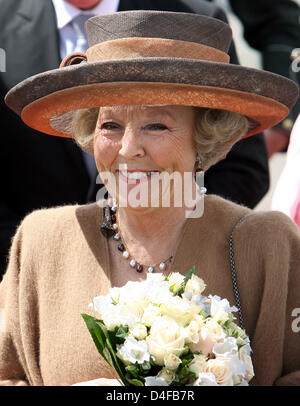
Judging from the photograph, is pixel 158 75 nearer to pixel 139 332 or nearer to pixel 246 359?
pixel 139 332

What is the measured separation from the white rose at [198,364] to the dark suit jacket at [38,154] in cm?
173

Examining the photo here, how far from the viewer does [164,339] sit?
2.49 metres

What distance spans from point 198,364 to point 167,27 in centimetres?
114

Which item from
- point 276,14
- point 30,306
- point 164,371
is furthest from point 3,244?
point 276,14

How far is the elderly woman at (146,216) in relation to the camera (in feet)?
9.45

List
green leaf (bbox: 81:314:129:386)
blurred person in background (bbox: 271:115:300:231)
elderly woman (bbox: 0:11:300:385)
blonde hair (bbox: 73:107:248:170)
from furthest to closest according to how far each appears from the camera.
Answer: blurred person in background (bbox: 271:115:300:231) → blonde hair (bbox: 73:107:248:170) → elderly woman (bbox: 0:11:300:385) → green leaf (bbox: 81:314:129:386)

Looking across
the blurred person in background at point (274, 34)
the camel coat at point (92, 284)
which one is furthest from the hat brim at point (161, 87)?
the blurred person in background at point (274, 34)

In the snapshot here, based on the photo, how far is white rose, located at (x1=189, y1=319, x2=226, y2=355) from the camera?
2.53m

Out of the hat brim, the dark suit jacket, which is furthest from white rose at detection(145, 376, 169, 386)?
the dark suit jacket

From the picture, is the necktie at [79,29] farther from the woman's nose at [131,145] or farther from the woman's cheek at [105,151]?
the woman's nose at [131,145]

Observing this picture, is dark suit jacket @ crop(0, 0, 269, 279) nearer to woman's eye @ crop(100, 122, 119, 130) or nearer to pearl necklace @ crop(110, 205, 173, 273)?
pearl necklace @ crop(110, 205, 173, 273)

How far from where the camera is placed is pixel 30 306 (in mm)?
3236

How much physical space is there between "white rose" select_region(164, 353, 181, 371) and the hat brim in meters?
0.87
